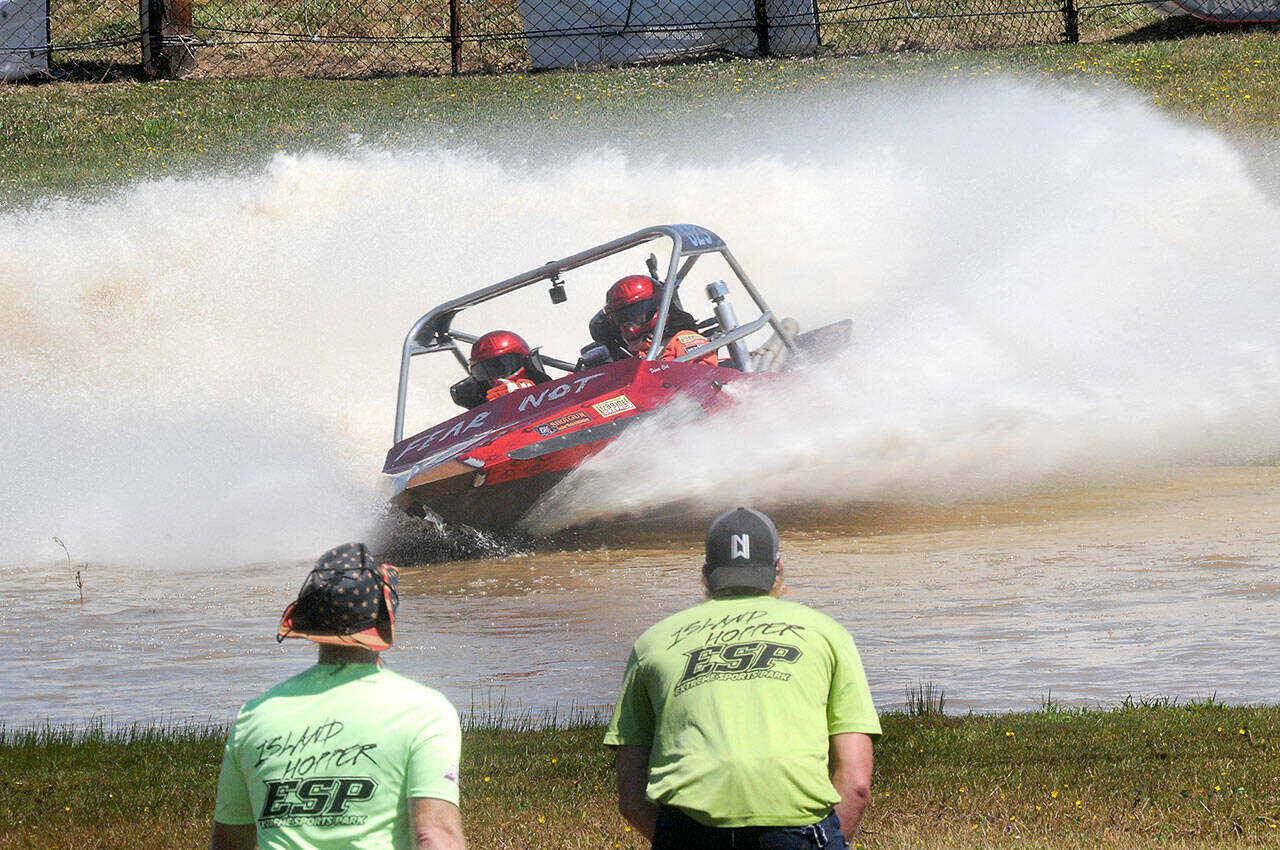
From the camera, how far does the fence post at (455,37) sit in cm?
2430

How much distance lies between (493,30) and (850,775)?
82.4ft

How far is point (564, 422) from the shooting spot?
33.7 feet

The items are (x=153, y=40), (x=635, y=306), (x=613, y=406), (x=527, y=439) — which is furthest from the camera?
(x=153, y=40)

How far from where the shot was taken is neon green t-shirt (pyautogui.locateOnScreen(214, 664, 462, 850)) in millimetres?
2654

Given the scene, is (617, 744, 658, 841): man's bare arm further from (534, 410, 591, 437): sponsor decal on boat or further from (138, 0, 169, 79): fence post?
(138, 0, 169, 79): fence post

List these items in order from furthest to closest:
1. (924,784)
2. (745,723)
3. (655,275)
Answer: (655,275) < (924,784) < (745,723)

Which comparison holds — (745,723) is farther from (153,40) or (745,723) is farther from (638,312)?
(153,40)

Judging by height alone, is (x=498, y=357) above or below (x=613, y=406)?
above

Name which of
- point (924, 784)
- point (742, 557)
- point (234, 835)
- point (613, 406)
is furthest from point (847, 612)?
point (234, 835)

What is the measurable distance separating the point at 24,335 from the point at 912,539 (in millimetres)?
12015

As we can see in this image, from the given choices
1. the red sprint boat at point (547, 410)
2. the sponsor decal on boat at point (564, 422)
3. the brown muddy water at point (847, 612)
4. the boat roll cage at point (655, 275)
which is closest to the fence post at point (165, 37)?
the boat roll cage at point (655, 275)

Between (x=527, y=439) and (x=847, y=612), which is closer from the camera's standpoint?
(x=847, y=612)

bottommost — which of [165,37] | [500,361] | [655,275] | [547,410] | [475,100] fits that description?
[547,410]

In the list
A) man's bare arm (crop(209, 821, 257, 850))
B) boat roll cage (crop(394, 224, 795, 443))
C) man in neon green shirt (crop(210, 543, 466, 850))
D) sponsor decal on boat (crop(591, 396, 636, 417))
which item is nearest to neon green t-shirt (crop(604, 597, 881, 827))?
man in neon green shirt (crop(210, 543, 466, 850))
